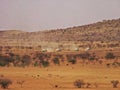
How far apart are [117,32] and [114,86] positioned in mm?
104826

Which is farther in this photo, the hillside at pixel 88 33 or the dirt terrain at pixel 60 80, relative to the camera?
the hillside at pixel 88 33

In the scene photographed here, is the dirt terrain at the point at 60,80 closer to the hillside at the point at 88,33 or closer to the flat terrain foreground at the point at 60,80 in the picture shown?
the flat terrain foreground at the point at 60,80

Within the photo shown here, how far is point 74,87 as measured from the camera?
3288cm

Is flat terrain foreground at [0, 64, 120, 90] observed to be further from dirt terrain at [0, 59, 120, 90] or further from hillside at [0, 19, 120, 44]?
hillside at [0, 19, 120, 44]

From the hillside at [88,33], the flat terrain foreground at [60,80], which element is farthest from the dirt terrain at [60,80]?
the hillside at [88,33]

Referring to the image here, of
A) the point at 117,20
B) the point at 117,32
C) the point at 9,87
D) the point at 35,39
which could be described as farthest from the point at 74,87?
the point at 35,39

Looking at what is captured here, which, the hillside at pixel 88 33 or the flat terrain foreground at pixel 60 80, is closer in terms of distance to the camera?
the flat terrain foreground at pixel 60 80

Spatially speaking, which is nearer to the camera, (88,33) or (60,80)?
(60,80)

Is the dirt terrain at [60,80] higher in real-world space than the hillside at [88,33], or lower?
lower

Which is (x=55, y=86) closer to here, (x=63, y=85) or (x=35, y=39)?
(x=63, y=85)

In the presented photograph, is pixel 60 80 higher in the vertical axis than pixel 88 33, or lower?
lower

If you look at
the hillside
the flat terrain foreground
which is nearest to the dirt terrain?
the flat terrain foreground

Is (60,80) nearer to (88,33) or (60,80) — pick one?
(60,80)

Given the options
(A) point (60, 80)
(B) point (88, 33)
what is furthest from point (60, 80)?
(B) point (88, 33)
